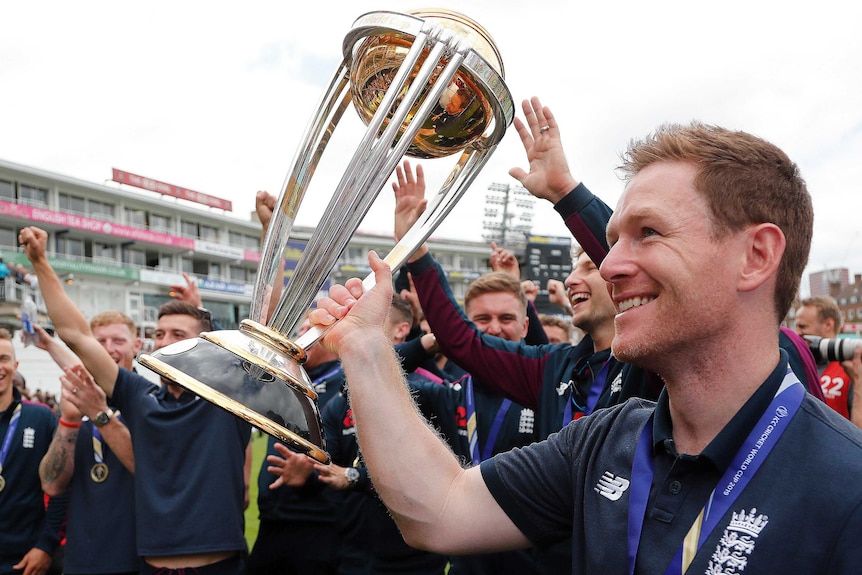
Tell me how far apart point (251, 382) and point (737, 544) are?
0.99 metres

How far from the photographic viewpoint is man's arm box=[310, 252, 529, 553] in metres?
1.53

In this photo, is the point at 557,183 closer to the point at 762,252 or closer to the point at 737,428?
the point at 762,252

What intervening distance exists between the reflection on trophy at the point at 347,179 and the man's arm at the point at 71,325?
194 centimetres

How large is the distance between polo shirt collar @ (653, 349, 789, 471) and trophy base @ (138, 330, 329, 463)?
0.74m

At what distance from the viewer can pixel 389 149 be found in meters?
1.52

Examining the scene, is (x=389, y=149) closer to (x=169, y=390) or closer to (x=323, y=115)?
(x=323, y=115)

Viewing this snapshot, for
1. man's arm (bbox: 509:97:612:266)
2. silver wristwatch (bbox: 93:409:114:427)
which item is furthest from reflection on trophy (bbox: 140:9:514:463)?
silver wristwatch (bbox: 93:409:114:427)

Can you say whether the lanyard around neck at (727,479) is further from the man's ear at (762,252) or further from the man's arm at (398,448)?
the man's arm at (398,448)

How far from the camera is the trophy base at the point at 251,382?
142cm

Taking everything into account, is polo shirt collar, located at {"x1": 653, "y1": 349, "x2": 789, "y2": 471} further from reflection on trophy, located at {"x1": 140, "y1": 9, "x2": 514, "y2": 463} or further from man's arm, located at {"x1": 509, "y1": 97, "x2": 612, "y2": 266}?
man's arm, located at {"x1": 509, "y1": 97, "x2": 612, "y2": 266}

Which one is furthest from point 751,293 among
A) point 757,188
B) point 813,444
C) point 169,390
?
point 169,390

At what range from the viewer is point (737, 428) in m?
1.32

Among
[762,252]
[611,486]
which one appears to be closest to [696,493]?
[611,486]

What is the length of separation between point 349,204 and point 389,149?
0.15 meters
